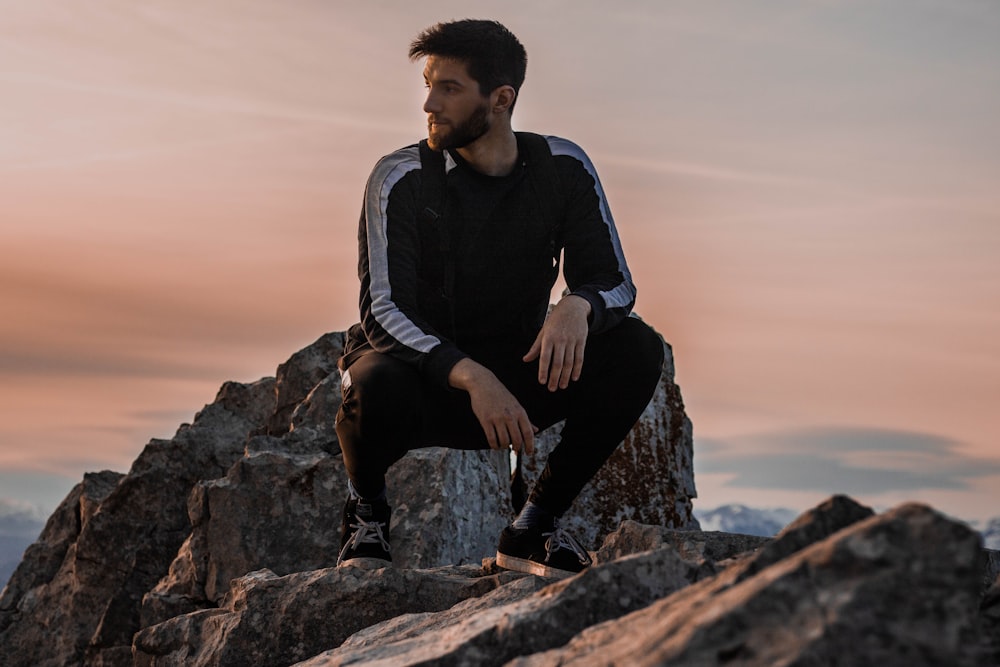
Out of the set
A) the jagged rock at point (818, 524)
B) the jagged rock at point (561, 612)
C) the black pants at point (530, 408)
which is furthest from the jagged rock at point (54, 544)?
the jagged rock at point (818, 524)

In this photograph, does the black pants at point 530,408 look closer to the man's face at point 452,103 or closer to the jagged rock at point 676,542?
the jagged rock at point 676,542

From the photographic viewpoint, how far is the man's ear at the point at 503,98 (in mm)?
6340

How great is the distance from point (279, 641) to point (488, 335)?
2.05 meters

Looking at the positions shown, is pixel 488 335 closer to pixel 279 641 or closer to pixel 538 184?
pixel 538 184

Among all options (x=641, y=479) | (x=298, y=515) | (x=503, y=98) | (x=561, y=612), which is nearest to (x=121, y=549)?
(x=298, y=515)

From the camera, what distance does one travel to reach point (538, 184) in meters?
6.50

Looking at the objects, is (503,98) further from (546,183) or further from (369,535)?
(369,535)

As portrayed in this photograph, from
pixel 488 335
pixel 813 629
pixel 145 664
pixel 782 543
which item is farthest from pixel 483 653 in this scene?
pixel 145 664

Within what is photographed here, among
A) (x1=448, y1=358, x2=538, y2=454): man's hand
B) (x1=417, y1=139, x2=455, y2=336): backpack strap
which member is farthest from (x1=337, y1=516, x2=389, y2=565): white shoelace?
(x1=448, y1=358, x2=538, y2=454): man's hand

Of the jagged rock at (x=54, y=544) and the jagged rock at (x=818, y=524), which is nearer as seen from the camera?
the jagged rock at (x=818, y=524)

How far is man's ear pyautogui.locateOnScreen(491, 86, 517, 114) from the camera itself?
6.34 metres

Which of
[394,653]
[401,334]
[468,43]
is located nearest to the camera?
[394,653]

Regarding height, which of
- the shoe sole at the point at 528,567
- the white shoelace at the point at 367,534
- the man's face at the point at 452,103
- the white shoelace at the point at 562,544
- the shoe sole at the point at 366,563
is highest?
the man's face at the point at 452,103

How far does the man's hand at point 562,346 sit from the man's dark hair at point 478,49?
1.45 m
